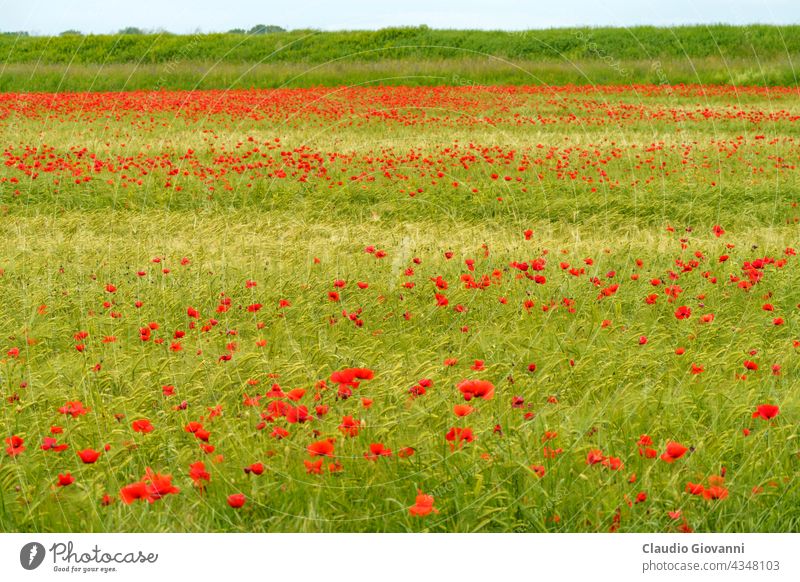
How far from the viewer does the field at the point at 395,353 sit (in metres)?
2.65

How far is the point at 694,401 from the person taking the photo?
3.51 m

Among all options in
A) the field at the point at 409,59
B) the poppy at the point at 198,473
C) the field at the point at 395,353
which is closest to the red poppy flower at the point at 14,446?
the field at the point at 395,353

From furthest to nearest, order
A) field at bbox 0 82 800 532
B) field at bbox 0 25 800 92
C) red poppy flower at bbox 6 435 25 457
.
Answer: field at bbox 0 25 800 92
field at bbox 0 82 800 532
red poppy flower at bbox 6 435 25 457

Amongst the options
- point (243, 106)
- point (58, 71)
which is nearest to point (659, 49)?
point (243, 106)

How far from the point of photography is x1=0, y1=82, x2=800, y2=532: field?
2.65m

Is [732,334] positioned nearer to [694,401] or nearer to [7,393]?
[694,401]

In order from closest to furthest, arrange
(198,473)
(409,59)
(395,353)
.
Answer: (198,473)
(395,353)
(409,59)

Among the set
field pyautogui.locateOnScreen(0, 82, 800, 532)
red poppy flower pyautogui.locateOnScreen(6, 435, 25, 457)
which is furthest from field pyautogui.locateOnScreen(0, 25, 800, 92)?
red poppy flower pyautogui.locateOnScreen(6, 435, 25, 457)

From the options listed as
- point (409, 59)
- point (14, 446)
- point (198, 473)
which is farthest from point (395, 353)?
point (409, 59)

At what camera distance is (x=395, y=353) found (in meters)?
4.26

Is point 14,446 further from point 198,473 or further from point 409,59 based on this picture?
point 409,59

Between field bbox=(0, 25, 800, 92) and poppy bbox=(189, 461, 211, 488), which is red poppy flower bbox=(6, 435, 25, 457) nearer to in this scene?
poppy bbox=(189, 461, 211, 488)

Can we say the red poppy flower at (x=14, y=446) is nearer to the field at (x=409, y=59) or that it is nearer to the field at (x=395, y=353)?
the field at (x=395, y=353)

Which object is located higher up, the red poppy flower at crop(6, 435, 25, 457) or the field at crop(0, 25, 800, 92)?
the field at crop(0, 25, 800, 92)
